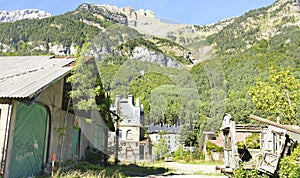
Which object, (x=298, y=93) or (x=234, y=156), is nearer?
(x=234, y=156)

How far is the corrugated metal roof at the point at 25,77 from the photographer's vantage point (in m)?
9.36

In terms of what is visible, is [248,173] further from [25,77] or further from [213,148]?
[213,148]

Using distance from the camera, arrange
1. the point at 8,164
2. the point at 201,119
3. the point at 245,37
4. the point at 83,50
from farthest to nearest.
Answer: the point at 245,37 < the point at 201,119 < the point at 83,50 < the point at 8,164

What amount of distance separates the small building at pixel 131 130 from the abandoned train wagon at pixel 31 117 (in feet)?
11.4

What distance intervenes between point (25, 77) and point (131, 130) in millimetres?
10956

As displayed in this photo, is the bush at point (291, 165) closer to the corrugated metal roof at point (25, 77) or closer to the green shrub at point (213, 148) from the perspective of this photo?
the corrugated metal roof at point (25, 77)

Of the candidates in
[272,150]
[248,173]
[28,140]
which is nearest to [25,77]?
[28,140]

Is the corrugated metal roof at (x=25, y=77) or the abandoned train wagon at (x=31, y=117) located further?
the abandoned train wagon at (x=31, y=117)

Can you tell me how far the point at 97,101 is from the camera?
47.0 ft

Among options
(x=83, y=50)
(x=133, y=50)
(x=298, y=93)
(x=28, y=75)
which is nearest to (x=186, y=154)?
(x=298, y=93)

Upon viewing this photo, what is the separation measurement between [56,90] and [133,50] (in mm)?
5042

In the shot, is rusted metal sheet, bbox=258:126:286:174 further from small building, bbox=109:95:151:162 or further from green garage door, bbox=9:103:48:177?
small building, bbox=109:95:151:162

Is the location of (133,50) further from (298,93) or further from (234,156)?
(298,93)

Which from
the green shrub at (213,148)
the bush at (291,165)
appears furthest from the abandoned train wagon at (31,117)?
the green shrub at (213,148)
